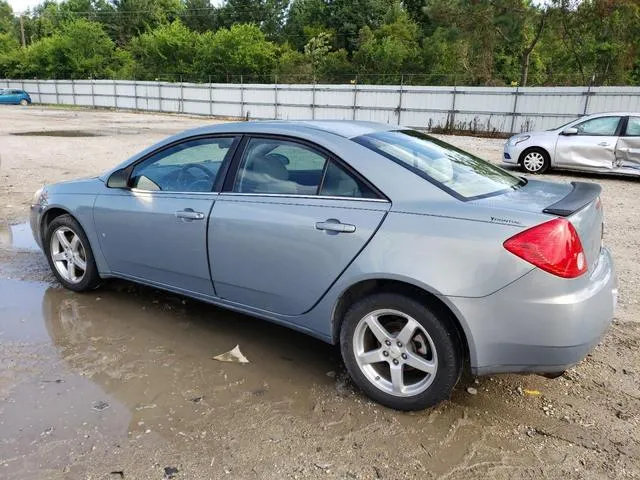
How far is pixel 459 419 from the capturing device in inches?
115

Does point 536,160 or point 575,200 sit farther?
A: point 536,160

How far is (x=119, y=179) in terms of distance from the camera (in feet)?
13.7

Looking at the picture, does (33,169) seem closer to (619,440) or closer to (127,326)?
(127,326)

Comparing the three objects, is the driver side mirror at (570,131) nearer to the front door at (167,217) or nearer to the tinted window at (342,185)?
the front door at (167,217)

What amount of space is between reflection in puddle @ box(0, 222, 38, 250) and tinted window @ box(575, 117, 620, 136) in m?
10.7

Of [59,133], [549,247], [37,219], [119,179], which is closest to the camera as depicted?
[549,247]

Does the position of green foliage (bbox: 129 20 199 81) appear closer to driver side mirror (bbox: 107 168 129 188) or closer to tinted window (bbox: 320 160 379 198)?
driver side mirror (bbox: 107 168 129 188)

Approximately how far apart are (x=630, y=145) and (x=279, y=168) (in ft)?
33.1

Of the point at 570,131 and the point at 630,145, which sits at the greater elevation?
the point at 570,131

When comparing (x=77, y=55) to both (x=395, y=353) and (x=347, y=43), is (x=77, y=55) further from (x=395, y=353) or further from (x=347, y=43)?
(x=395, y=353)

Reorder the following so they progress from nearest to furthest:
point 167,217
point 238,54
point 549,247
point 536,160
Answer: point 549,247 → point 167,217 → point 536,160 → point 238,54

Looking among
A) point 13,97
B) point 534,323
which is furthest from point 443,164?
point 13,97

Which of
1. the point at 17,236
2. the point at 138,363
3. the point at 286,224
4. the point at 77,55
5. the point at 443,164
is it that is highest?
the point at 77,55

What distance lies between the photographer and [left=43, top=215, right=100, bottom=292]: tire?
4.50 metres
